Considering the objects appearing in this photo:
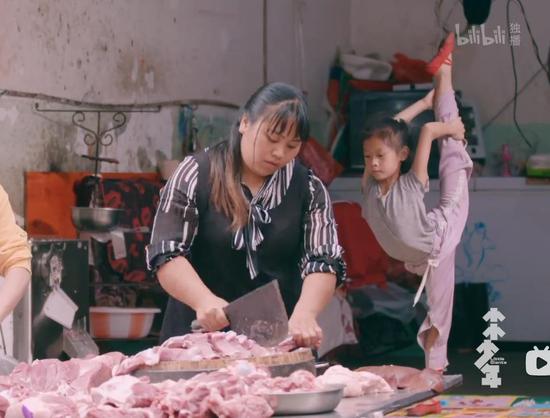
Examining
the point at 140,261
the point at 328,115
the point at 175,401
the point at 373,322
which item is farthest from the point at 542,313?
the point at 175,401

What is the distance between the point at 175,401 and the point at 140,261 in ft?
14.9

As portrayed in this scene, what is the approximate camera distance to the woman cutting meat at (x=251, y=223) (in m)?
4.56

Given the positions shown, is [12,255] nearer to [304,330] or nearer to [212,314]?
[212,314]

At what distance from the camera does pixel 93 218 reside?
7.45 m

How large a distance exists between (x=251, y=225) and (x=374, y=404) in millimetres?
963

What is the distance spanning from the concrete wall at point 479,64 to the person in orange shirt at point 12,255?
6920 millimetres

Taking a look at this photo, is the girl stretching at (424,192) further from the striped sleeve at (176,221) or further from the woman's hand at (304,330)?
the woman's hand at (304,330)

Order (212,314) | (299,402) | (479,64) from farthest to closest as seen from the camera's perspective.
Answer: (479,64), (212,314), (299,402)

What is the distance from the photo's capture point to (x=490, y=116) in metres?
12.0

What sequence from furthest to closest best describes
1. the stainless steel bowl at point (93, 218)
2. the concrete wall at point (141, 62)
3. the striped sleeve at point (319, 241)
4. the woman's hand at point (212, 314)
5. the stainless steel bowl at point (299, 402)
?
the concrete wall at point (141, 62)
the stainless steel bowl at point (93, 218)
the striped sleeve at point (319, 241)
the woman's hand at point (212, 314)
the stainless steel bowl at point (299, 402)

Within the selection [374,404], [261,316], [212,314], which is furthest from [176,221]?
[374,404]

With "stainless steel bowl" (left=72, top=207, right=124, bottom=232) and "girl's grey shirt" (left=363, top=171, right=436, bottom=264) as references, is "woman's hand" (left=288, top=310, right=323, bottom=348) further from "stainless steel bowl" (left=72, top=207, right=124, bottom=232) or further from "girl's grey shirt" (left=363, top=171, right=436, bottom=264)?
"stainless steel bowl" (left=72, top=207, right=124, bottom=232)

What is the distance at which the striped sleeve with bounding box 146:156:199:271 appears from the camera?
4617 millimetres

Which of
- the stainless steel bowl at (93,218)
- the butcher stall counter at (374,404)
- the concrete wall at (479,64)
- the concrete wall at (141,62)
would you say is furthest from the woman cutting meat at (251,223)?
the concrete wall at (479,64)
